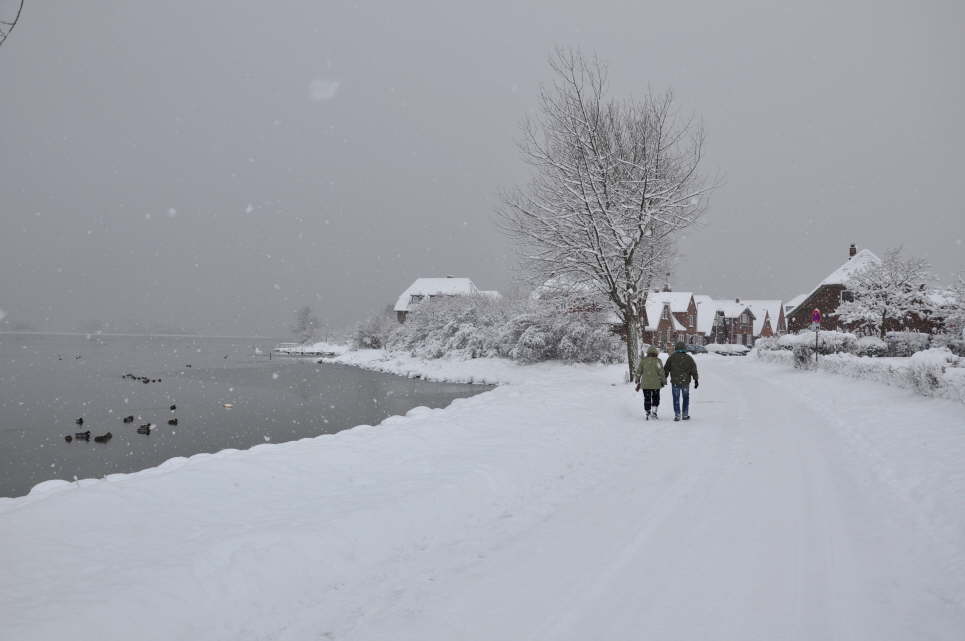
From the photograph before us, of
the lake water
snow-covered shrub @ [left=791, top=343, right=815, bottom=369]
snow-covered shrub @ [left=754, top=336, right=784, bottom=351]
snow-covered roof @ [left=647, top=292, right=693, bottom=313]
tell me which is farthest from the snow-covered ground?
snow-covered roof @ [left=647, top=292, right=693, bottom=313]

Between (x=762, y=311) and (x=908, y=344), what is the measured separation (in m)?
58.6

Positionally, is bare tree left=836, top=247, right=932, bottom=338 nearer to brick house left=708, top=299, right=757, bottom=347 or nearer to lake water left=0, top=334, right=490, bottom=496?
lake water left=0, top=334, right=490, bottom=496

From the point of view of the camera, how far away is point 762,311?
89.1m

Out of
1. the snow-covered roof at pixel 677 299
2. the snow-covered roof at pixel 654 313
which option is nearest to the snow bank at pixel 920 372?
the snow-covered roof at pixel 654 313

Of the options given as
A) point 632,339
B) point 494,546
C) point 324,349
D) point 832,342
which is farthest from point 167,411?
point 324,349

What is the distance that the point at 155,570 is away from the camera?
422 cm

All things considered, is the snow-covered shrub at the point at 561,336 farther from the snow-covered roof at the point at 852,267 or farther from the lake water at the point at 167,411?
the snow-covered roof at the point at 852,267

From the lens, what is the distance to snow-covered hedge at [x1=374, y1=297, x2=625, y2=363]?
39250 mm

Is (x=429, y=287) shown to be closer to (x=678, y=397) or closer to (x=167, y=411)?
(x=167, y=411)

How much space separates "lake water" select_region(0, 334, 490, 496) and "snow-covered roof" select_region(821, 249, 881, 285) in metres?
35.4

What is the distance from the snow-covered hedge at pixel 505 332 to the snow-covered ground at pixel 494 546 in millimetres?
23566

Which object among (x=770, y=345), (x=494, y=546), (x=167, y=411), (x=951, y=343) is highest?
(x=951, y=343)

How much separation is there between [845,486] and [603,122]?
16.7m

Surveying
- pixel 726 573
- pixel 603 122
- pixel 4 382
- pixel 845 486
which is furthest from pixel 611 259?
pixel 4 382
